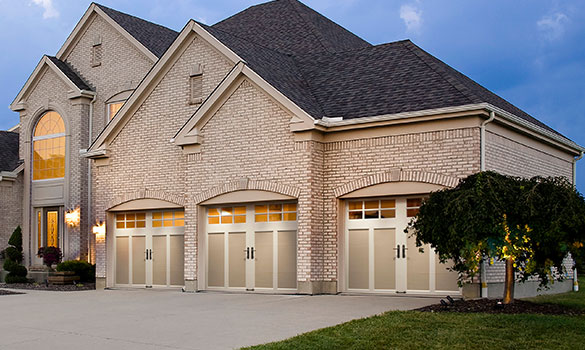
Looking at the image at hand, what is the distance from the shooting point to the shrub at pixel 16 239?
91.1 ft

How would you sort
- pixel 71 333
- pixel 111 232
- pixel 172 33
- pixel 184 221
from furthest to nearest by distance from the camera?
pixel 172 33 < pixel 111 232 < pixel 184 221 < pixel 71 333

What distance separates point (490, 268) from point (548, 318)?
4.41 metres

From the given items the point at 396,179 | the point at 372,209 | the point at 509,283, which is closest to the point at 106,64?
the point at 372,209

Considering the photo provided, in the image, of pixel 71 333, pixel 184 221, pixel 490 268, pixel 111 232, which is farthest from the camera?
pixel 111 232

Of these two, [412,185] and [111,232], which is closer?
[412,185]

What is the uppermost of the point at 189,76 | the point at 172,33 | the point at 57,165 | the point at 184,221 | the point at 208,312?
the point at 172,33

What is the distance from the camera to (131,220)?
75.5 feet

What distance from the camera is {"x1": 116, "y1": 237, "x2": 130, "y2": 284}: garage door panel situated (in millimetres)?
22984

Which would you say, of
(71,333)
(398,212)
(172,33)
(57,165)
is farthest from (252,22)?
(71,333)

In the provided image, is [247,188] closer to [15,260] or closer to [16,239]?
[15,260]

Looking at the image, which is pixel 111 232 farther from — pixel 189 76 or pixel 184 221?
pixel 189 76

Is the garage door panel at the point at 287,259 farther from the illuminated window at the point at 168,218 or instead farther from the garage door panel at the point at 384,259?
the illuminated window at the point at 168,218

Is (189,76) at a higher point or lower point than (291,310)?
higher

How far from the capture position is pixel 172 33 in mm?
29891
